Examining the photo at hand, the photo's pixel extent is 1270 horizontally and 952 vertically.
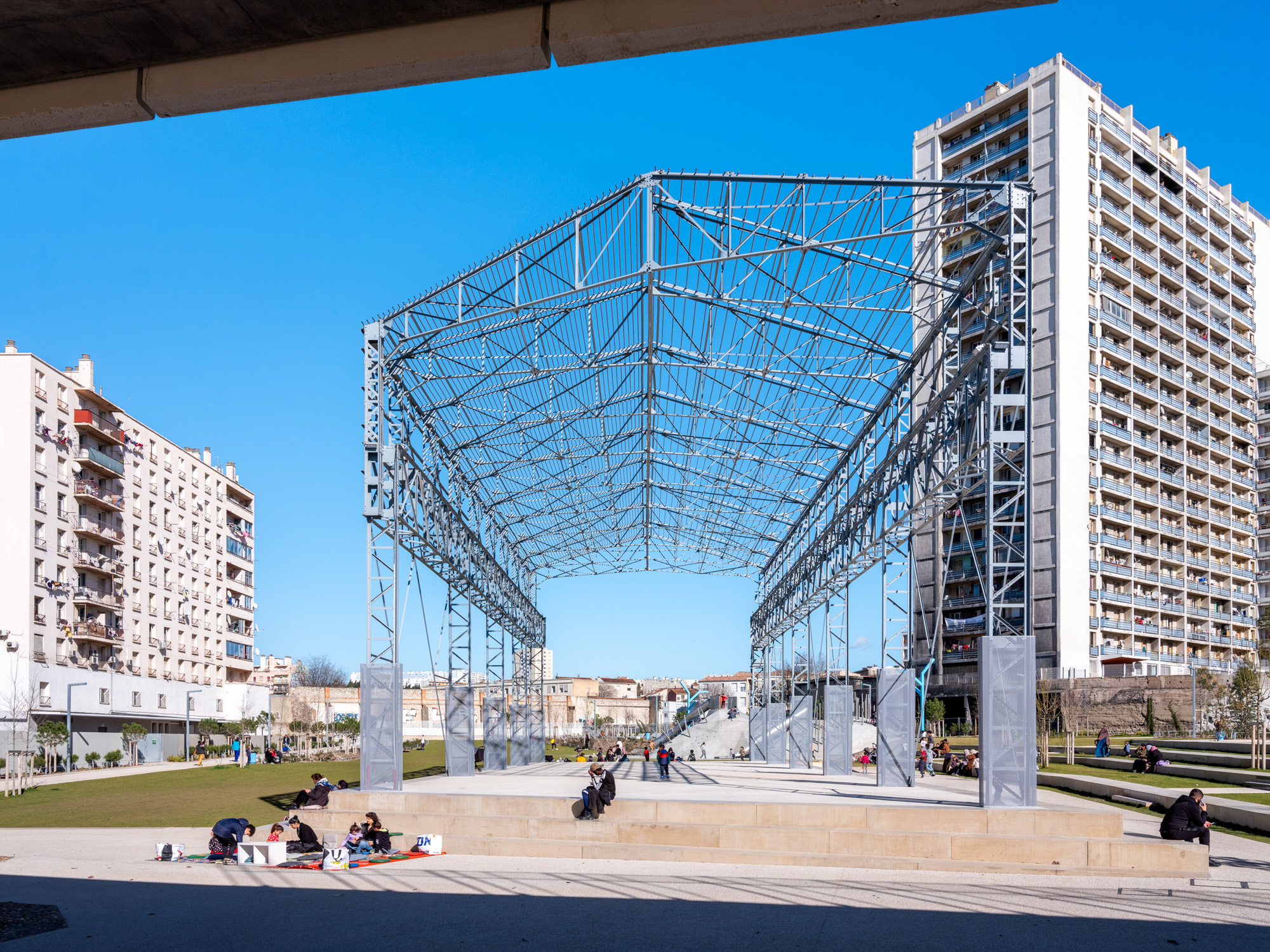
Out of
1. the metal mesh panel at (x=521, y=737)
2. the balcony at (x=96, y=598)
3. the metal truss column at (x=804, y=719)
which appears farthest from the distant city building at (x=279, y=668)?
the metal truss column at (x=804, y=719)

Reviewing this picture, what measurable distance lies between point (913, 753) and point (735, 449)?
11.5m

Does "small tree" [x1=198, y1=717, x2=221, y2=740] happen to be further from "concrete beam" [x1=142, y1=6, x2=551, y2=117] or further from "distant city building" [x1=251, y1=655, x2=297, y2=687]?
"distant city building" [x1=251, y1=655, x2=297, y2=687]

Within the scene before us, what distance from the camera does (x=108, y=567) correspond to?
2219 inches

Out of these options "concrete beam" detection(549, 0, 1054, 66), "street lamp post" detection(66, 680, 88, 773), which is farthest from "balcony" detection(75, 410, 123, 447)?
"concrete beam" detection(549, 0, 1054, 66)

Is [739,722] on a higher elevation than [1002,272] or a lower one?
lower

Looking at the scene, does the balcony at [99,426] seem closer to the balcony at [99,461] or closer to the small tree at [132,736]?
the balcony at [99,461]

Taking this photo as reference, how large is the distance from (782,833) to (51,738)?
34.4 metres

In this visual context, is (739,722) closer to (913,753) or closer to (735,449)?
(735,449)

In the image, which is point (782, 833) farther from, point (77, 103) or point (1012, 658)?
point (77, 103)

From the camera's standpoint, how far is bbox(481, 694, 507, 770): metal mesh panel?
117ft

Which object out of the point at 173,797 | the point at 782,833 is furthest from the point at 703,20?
the point at 173,797

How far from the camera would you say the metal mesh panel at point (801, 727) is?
113ft

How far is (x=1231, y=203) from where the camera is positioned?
8131 centimetres

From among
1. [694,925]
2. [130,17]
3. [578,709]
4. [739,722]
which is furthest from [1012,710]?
[578,709]
